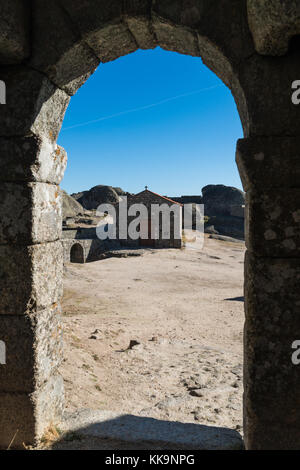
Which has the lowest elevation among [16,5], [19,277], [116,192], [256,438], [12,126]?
[256,438]

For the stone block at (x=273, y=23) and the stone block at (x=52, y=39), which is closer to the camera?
the stone block at (x=273, y=23)

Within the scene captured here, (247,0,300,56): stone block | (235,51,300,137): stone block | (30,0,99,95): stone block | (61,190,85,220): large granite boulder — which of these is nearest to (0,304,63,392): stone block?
(30,0,99,95): stone block

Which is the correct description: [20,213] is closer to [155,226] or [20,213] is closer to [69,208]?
[155,226]

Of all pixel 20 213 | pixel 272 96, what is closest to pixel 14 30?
pixel 20 213

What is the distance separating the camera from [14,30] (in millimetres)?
2430

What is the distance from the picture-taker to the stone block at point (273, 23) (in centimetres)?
202

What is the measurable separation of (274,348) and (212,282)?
39.5 feet

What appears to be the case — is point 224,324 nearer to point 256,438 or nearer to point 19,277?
point 256,438

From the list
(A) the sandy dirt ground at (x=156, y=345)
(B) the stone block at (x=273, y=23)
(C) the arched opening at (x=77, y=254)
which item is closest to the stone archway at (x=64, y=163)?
(B) the stone block at (x=273, y=23)

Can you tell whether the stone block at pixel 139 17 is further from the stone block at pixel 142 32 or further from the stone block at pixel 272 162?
the stone block at pixel 272 162

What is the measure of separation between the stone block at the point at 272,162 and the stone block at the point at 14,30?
1.93m

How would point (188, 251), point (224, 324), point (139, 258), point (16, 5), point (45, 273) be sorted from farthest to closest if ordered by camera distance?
point (188, 251), point (139, 258), point (224, 324), point (45, 273), point (16, 5)

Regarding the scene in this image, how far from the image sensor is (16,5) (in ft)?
7.96

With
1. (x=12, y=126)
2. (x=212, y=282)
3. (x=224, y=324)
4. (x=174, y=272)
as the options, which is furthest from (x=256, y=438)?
(x=174, y=272)
